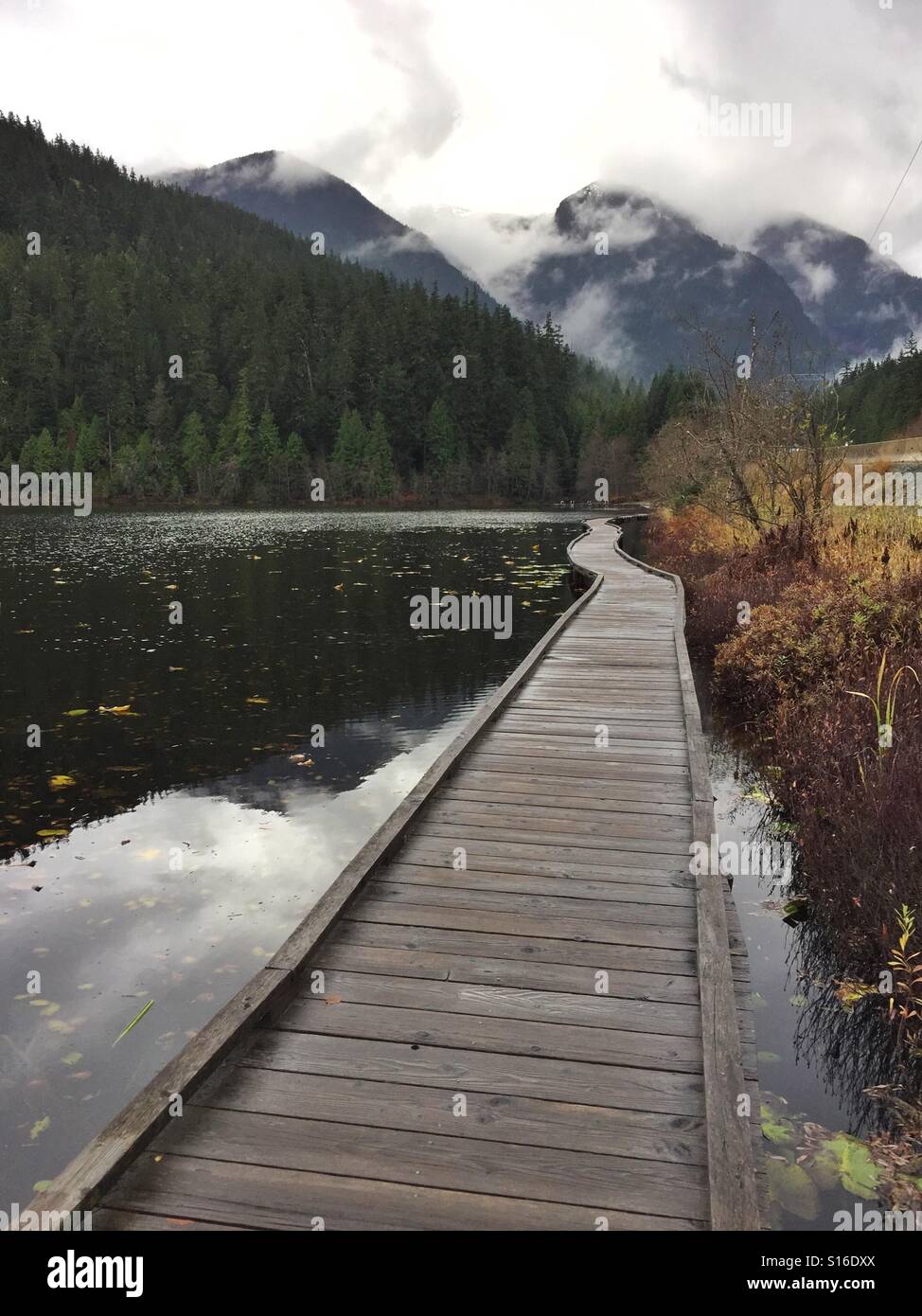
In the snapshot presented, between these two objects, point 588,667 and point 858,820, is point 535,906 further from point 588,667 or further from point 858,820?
point 588,667

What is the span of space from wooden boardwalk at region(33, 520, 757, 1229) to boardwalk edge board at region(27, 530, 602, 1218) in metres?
0.01

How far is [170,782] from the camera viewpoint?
9.29 m

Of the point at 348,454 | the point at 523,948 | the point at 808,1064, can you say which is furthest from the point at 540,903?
the point at 348,454

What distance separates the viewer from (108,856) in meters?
7.36

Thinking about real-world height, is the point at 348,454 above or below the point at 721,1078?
above

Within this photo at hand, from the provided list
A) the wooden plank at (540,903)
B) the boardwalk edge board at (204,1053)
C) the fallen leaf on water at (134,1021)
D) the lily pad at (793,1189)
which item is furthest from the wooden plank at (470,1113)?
the fallen leaf on water at (134,1021)

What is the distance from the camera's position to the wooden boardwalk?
2.85m

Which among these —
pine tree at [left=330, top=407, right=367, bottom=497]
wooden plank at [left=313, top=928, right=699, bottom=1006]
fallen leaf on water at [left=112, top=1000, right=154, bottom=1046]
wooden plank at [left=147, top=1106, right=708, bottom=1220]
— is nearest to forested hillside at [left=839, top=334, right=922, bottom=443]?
pine tree at [left=330, top=407, right=367, bottom=497]

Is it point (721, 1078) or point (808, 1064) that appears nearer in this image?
point (721, 1078)

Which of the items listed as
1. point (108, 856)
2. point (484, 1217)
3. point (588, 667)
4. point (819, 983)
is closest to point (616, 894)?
point (819, 983)

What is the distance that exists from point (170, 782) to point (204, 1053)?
6.18 meters

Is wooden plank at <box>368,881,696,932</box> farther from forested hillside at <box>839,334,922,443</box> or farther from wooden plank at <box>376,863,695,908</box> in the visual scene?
forested hillside at <box>839,334,922,443</box>

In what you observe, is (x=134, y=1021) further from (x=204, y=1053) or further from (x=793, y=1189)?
(x=793, y=1189)

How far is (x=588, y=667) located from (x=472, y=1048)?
8.51 m
